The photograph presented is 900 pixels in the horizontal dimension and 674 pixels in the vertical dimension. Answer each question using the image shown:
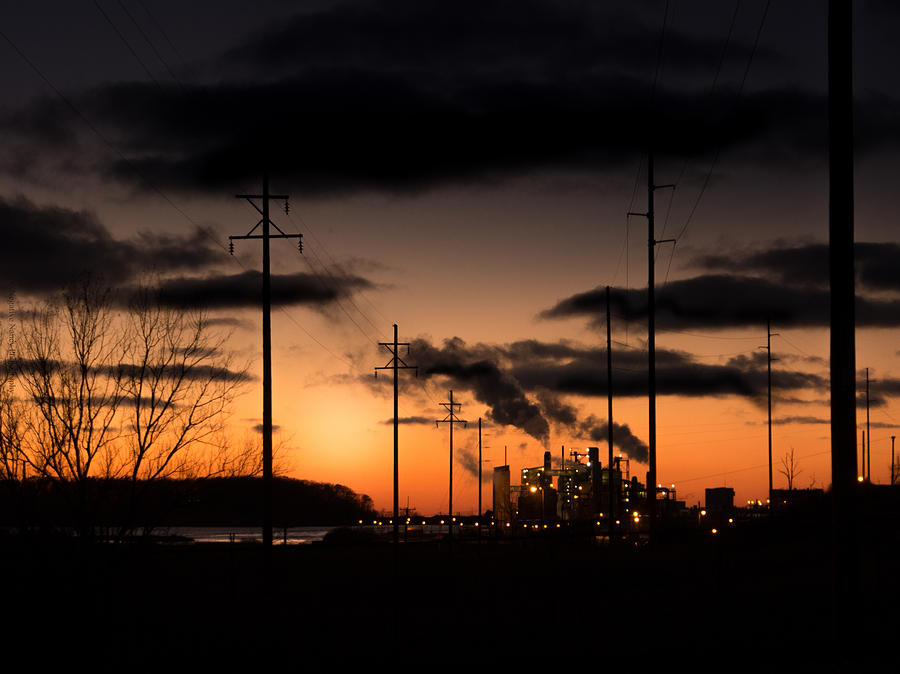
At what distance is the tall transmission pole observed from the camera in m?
13.0

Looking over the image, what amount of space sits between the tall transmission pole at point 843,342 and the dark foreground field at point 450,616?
52 centimetres

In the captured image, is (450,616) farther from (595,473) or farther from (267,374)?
(595,473)

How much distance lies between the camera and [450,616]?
32.8 meters

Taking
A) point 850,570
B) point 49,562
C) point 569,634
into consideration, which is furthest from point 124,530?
point 850,570

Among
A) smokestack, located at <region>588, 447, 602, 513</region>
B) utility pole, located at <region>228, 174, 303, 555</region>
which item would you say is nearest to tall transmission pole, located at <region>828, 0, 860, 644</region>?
utility pole, located at <region>228, 174, 303, 555</region>

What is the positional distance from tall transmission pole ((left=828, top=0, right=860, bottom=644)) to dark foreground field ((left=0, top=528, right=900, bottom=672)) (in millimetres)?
524

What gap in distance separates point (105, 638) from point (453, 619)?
13461 mm

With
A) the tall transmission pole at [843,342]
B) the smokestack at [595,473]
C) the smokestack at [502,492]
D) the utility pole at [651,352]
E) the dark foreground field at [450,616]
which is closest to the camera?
the tall transmission pole at [843,342]

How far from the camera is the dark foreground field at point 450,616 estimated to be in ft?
64.9

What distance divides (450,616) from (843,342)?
73.9 ft

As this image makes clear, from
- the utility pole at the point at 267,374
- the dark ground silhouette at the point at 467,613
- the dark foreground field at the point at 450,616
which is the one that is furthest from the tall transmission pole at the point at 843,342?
the utility pole at the point at 267,374

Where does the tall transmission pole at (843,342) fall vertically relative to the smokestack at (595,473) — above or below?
above

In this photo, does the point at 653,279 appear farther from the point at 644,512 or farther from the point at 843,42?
the point at 644,512

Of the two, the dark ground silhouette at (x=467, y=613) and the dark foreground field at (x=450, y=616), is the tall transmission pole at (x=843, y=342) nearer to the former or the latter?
the dark foreground field at (x=450, y=616)
